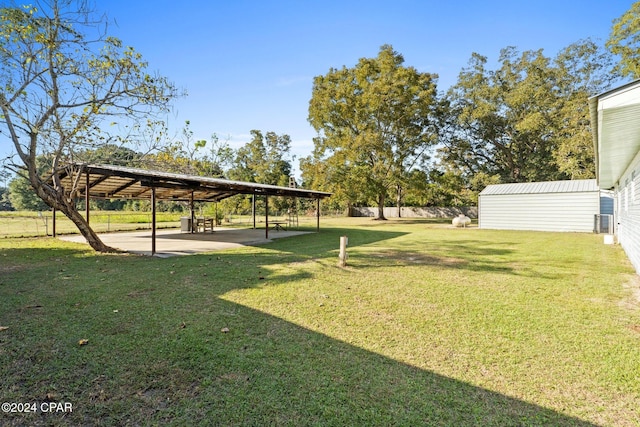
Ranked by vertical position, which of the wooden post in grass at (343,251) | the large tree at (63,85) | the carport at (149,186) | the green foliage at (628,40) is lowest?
the wooden post in grass at (343,251)

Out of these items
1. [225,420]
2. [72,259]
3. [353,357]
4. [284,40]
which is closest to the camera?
[225,420]

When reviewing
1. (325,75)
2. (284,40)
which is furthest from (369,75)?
(284,40)

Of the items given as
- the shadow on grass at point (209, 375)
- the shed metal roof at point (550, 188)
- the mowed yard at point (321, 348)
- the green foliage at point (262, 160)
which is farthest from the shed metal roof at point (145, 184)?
the green foliage at point (262, 160)

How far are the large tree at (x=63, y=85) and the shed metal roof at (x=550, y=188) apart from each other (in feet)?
56.7

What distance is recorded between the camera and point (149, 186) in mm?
9195

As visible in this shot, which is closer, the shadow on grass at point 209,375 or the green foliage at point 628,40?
the shadow on grass at point 209,375

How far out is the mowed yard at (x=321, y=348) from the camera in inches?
87.0

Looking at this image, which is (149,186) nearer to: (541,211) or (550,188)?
(541,211)

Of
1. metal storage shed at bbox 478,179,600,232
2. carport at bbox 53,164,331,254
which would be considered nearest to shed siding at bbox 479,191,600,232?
metal storage shed at bbox 478,179,600,232

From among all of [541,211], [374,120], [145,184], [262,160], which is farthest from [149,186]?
[262,160]

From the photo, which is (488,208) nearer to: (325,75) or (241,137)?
(325,75)

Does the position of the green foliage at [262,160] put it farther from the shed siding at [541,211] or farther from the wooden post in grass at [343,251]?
the wooden post in grass at [343,251]

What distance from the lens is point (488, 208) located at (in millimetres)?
18234

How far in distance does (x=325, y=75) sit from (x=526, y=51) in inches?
674
